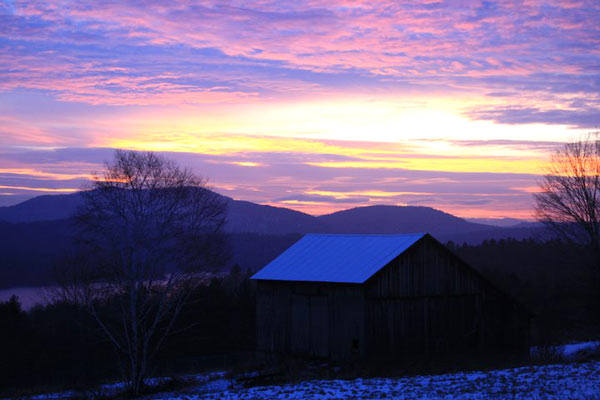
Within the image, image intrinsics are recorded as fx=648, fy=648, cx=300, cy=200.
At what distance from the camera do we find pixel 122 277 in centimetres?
2988

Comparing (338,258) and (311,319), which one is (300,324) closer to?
(311,319)

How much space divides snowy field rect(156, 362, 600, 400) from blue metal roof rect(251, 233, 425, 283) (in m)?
8.00

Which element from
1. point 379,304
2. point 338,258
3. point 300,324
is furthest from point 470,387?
point 338,258

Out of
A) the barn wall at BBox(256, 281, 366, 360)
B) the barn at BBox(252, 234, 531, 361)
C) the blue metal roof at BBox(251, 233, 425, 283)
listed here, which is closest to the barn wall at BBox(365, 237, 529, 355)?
the barn at BBox(252, 234, 531, 361)

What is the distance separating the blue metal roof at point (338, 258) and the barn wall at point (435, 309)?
1.95ft

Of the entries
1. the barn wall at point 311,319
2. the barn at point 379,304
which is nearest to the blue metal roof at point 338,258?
the barn at point 379,304

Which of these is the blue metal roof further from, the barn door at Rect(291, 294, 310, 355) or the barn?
the barn door at Rect(291, 294, 310, 355)

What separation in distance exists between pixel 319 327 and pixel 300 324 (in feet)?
4.25

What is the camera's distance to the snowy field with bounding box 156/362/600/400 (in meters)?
17.7

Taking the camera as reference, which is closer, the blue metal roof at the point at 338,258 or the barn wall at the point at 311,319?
the barn wall at the point at 311,319

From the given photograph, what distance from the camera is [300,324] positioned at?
32.4 meters

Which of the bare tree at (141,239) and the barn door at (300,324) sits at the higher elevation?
the bare tree at (141,239)

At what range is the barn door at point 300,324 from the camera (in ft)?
105

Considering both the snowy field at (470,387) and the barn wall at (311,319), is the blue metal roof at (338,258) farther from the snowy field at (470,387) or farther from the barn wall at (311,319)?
the snowy field at (470,387)
